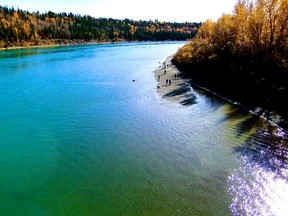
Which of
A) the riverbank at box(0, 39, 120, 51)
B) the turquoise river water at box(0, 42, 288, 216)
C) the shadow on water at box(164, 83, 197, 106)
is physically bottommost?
the turquoise river water at box(0, 42, 288, 216)

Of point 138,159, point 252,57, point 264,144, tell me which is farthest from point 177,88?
point 138,159

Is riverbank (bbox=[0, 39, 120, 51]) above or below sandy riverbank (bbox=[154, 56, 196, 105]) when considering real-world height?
above

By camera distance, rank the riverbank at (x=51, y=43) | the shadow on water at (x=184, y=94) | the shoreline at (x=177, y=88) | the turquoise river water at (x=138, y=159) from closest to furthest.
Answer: the turquoise river water at (x=138, y=159) < the shoreline at (x=177, y=88) < the shadow on water at (x=184, y=94) < the riverbank at (x=51, y=43)

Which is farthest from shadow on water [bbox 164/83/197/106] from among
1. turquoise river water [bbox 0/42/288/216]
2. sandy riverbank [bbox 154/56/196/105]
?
turquoise river water [bbox 0/42/288/216]

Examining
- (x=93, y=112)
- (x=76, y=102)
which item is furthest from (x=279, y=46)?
(x=76, y=102)

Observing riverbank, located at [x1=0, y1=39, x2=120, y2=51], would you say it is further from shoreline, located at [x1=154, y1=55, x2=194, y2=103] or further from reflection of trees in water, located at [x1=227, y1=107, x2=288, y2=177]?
reflection of trees in water, located at [x1=227, y1=107, x2=288, y2=177]

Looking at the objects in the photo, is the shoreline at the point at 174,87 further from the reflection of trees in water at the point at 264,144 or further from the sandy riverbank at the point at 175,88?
the reflection of trees in water at the point at 264,144

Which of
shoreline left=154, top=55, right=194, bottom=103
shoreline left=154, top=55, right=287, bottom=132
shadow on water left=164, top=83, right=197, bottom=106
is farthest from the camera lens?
shoreline left=154, top=55, right=194, bottom=103

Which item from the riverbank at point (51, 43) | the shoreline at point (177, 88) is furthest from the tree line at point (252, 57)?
the riverbank at point (51, 43)
